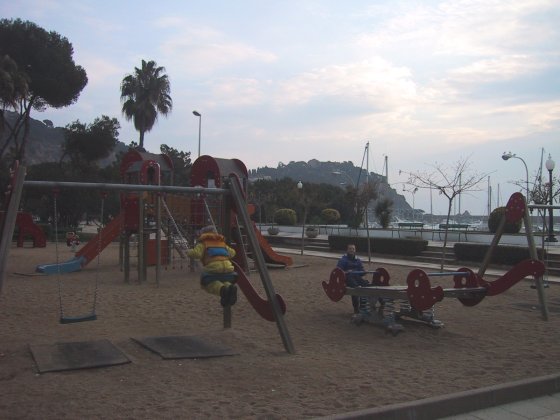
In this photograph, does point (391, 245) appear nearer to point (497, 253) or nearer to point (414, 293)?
point (497, 253)

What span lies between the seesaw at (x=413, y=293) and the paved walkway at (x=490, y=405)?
212 centimetres

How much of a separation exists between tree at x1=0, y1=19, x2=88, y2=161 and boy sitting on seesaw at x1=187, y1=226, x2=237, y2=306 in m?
30.2

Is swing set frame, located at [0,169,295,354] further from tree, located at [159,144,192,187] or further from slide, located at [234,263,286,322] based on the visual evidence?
tree, located at [159,144,192,187]

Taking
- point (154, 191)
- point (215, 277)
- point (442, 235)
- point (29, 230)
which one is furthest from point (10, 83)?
point (215, 277)

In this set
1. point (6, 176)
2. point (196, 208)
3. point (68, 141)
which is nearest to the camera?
point (196, 208)

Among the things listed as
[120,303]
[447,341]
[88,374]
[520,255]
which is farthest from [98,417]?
[520,255]

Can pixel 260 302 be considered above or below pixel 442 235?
below

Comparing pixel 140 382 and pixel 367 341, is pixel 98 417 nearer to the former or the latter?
pixel 140 382

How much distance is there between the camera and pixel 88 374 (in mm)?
5578

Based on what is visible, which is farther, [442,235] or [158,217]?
[442,235]

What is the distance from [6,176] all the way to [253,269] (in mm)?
24882

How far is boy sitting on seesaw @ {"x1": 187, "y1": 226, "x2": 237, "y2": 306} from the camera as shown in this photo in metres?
7.52

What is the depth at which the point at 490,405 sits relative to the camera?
533 centimetres

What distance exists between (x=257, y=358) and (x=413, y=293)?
A: 2622mm
